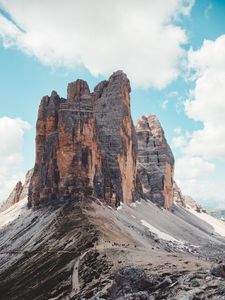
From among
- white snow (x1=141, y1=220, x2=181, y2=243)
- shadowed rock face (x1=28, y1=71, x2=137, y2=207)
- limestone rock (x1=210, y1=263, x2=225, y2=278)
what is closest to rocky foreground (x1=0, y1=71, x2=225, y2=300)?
limestone rock (x1=210, y1=263, x2=225, y2=278)

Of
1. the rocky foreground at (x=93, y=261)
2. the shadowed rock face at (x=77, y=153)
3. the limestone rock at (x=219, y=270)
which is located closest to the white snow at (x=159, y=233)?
the rocky foreground at (x=93, y=261)

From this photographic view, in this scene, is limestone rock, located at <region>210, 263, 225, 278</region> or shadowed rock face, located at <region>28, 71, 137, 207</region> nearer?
limestone rock, located at <region>210, 263, 225, 278</region>

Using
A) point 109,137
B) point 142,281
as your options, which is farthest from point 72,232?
point 109,137

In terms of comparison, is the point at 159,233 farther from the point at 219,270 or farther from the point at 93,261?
the point at 219,270

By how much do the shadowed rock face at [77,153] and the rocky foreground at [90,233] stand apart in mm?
392

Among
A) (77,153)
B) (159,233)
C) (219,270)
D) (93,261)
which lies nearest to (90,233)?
(93,261)

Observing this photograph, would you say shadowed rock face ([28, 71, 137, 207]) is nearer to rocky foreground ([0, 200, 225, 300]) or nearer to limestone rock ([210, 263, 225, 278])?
rocky foreground ([0, 200, 225, 300])

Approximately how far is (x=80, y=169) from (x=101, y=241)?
65046mm

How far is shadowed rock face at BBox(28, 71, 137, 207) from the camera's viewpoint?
153500 millimetres

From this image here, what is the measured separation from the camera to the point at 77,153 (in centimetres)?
15525

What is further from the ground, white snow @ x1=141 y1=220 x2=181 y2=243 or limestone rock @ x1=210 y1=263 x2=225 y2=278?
white snow @ x1=141 y1=220 x2=181 y2=243

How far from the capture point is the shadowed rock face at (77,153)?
6043 inches

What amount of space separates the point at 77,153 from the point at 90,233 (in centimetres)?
6113

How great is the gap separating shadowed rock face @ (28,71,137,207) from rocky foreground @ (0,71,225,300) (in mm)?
392
